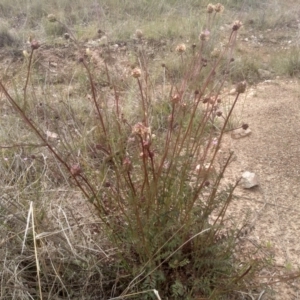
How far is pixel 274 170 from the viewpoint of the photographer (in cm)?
213

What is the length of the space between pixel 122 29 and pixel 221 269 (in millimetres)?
3511

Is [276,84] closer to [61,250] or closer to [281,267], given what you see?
[281,267]

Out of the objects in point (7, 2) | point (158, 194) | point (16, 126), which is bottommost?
point (7, 2)

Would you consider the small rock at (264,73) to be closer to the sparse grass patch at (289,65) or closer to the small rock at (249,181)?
the sparse grass patch at (289,65)

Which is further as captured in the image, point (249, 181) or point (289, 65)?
point (289, 65)

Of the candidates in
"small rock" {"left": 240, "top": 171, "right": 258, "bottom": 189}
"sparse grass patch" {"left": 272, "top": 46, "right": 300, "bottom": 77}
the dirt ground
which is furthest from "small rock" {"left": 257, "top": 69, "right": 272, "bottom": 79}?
"small rock" {"left": 240, "top": 171, "right": 258, "bottom": 189}

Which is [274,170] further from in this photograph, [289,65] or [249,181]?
[289,65]

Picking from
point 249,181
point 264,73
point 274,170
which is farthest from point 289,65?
point 249,181

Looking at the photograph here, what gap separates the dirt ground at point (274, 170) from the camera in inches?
65.5

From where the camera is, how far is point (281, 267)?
5.13 feet

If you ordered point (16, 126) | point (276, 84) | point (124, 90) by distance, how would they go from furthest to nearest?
Answer: point (276, 84) < point (124, 90) < point (16, 126)

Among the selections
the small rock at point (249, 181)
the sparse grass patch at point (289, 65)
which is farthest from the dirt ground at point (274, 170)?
the sparse grass patch at point (289, 65)

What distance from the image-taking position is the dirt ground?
1.66 m

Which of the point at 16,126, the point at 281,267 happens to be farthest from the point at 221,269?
the point at 16,126
